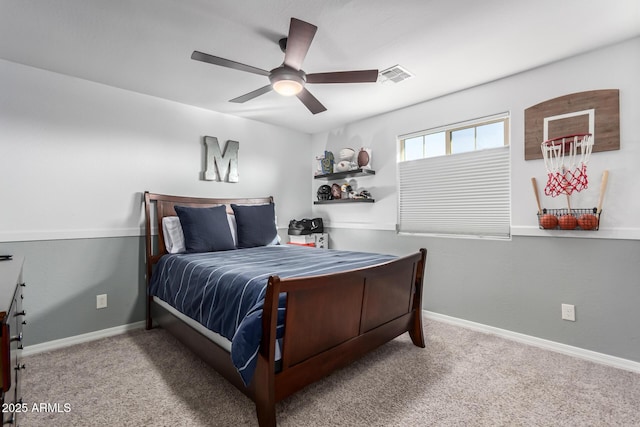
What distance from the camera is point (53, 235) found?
2652 mm

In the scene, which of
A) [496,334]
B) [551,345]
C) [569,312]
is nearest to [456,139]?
[569,312]

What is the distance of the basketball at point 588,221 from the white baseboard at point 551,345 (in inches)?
38.7

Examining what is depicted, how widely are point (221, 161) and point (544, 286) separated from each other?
3566 millimetres

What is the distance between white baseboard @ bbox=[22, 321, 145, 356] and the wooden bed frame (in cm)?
61

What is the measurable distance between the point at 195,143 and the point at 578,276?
13.0 feet

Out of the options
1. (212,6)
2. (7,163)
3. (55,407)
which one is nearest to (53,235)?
(7,163)

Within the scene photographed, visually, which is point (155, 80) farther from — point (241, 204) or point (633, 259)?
point (633, 259)

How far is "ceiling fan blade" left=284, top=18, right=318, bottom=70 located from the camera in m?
1.66

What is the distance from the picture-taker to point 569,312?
2490mm

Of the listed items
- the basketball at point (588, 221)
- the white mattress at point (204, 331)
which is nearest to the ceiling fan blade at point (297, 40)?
the white mattress at point (204, 331)

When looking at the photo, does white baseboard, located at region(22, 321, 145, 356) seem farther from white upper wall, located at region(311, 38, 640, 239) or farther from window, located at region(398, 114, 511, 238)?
window, located at region(398, 114, 511, 238)

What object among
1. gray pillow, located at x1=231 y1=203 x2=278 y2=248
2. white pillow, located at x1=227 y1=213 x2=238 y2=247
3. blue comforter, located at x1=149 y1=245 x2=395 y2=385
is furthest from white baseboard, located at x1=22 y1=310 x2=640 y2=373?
gray pillow, located at x1=231 y1=203 x2=278 y2=248

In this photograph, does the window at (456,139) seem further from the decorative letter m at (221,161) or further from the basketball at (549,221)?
the decorative letter m at (221,161)

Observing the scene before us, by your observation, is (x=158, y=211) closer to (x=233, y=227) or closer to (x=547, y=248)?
(x=233, y=227)
